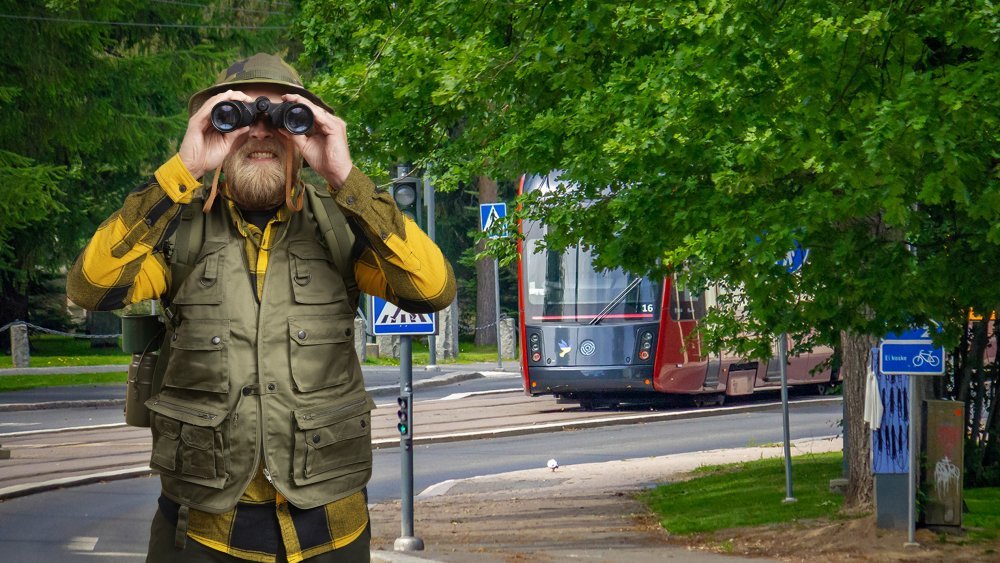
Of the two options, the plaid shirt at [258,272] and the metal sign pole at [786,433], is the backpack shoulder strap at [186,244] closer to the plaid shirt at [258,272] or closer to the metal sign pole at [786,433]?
the plaid shirt at [258,272]

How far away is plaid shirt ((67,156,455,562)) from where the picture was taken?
3.37 m

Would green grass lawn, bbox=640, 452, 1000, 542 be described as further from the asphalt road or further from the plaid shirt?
the plaid shirt

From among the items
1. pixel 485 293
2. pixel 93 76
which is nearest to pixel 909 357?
Result: pixel 93 76

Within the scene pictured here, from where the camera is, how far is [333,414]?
11.4 feet

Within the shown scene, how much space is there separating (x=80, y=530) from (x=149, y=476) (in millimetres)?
4262

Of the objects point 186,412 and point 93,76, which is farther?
point 93,76

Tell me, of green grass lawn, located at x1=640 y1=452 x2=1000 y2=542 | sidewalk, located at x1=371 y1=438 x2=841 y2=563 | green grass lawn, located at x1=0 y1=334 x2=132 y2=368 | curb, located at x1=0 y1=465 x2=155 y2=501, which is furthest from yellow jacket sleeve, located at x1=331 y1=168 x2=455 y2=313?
green grass lawn, located at x1=0 y1=334 x2=132 y2=368

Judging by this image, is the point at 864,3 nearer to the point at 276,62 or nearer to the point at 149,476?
the point at 276,62

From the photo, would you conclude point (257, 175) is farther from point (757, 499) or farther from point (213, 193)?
point (757, 499)

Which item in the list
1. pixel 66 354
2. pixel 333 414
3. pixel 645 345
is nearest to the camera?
pixel 333 414

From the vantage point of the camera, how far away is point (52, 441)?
63.7 feet

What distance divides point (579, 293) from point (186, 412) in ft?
66.1

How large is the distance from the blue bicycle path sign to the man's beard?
7400 millimetres

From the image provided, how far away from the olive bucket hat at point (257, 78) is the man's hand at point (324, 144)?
4cm
